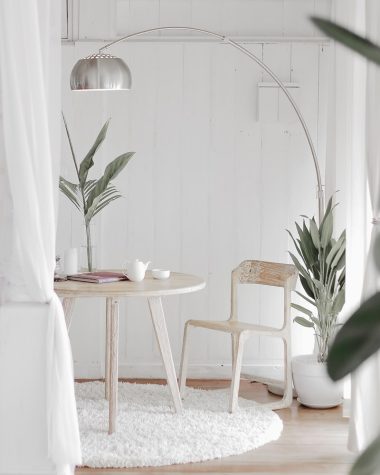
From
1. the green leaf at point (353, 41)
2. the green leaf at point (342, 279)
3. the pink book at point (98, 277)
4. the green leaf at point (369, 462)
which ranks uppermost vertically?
the green leaf at point (353, 41)

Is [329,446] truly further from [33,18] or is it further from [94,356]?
[33,18]

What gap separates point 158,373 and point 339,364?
191 inches

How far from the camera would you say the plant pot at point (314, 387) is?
4.85 m

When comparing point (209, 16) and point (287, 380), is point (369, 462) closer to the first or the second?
point (287, 380)

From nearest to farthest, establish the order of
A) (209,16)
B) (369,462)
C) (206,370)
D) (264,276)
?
(369,462) < (264,276) < (209,16) < (206,370)

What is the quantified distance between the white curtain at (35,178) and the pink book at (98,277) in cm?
122

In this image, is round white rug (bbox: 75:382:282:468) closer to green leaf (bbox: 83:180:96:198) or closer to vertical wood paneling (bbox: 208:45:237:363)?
vertical wood paneling (bbox: 208:45:237:363)

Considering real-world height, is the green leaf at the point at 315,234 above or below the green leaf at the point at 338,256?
above

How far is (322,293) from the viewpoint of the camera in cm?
485

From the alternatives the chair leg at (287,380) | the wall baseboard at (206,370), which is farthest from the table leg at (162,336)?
the wall baseboard at (206,370)

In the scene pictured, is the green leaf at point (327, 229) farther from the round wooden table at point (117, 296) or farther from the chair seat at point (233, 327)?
the round wooden table at point (117, 296)

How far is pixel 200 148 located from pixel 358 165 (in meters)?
1.29

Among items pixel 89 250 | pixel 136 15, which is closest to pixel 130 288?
pixel 89 250

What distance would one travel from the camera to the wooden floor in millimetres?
3701
